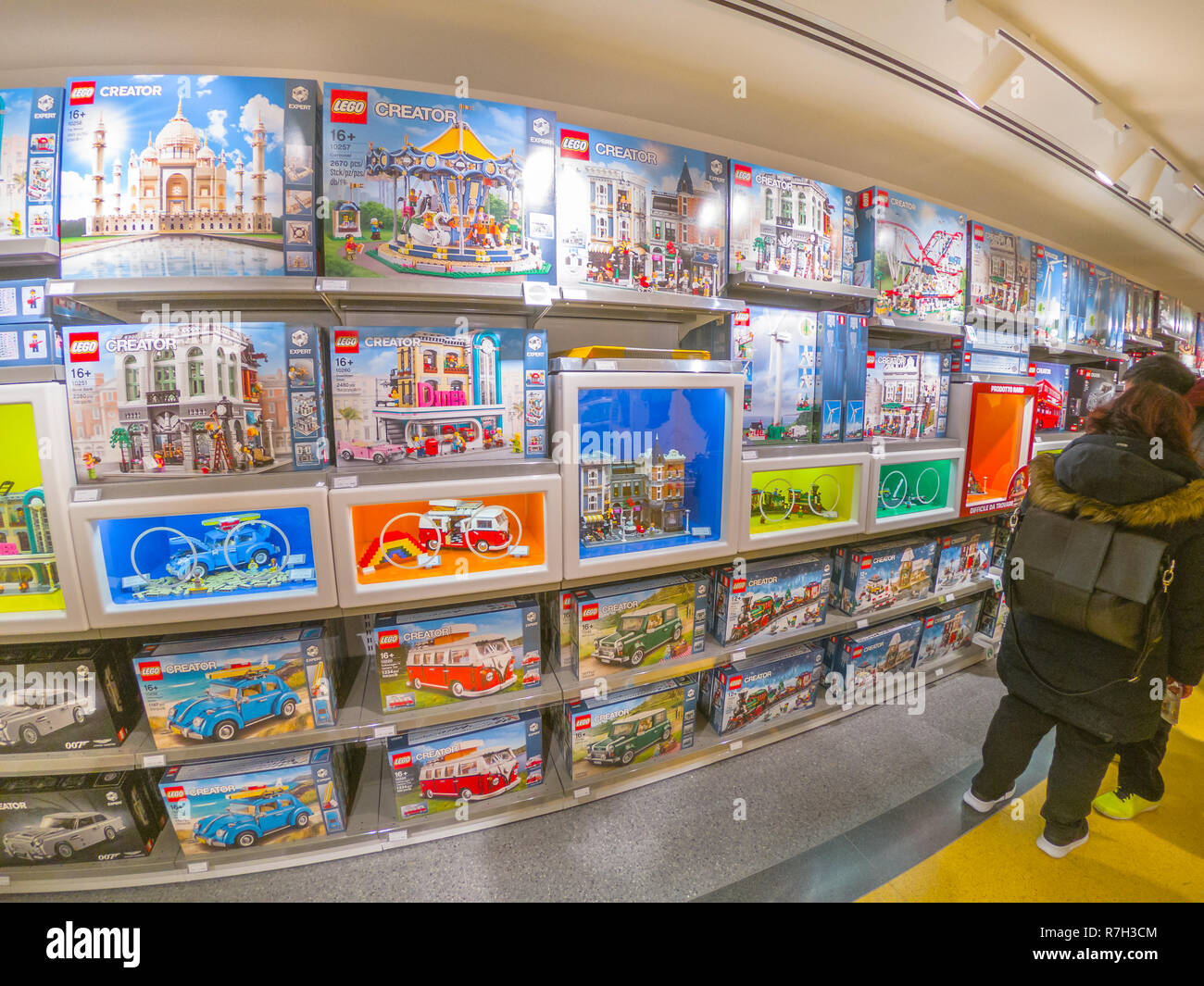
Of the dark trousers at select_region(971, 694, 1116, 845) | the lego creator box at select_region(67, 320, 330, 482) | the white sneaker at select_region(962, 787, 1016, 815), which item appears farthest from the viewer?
the white sneaker at select_region(962, 787, 1016, 815)

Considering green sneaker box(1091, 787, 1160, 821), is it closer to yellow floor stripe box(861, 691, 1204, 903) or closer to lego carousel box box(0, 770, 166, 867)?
yellow floor stripe box(861, 691, 1204, 903)

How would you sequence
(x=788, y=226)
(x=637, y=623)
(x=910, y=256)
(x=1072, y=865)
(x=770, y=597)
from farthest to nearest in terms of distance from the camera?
1. (x=910, y=256)
2. (x=770, y=597)
3. (x=788, y=226)
4. (x=637, y=623)
5. (x=1072, y=865)

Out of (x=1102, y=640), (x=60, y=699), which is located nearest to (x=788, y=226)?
(x=1102, y=640)

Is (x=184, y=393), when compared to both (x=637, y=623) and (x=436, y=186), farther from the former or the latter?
(x=637, y=623)

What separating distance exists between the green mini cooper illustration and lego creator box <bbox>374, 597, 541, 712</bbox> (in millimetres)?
315

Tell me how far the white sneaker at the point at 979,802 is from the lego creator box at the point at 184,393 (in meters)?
3.30

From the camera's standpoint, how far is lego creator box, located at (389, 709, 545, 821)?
Answer: 73.6 inches

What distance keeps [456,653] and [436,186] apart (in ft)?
5.79

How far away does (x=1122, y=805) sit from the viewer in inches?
82.2

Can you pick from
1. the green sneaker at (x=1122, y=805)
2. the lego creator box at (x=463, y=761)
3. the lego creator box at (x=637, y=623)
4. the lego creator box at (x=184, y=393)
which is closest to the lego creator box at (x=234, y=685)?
the lego creator box at (x=463, y=761)

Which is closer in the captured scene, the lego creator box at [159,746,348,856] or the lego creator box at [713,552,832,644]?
the lego creator box at [159,746,348,856]

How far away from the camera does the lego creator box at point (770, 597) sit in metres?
2.26

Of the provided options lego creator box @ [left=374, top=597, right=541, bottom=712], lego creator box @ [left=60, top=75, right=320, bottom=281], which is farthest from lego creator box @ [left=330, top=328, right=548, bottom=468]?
lego creator box @ [left=374, top=597, right=541, bottom=712]

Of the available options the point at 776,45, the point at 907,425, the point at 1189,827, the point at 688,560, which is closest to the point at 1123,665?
the point at 1189,827
